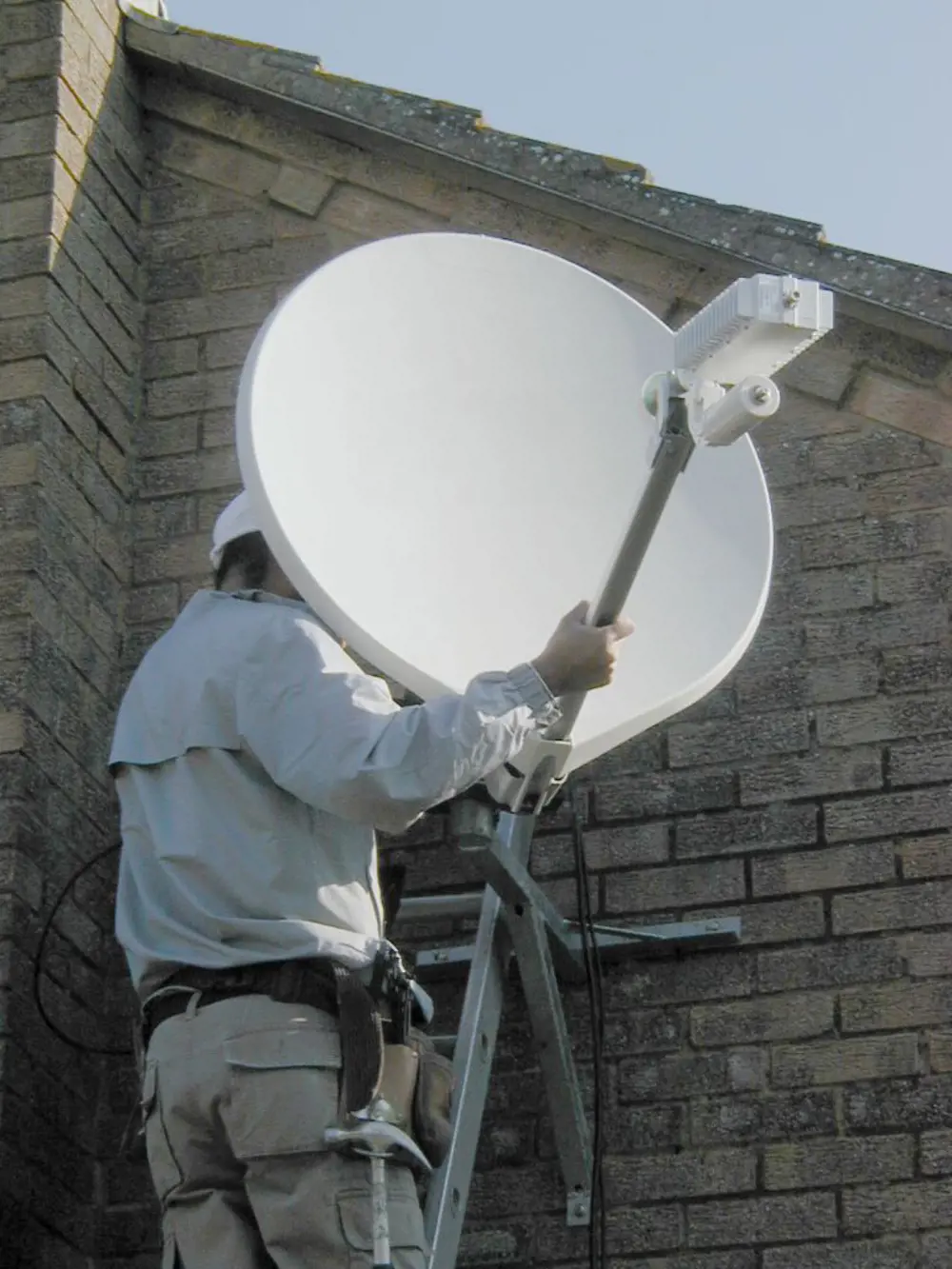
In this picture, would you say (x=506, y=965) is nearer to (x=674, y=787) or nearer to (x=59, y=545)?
(x=674, y=787)

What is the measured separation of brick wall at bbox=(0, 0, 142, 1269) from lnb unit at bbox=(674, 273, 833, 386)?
2.20m

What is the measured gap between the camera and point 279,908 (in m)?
4.34

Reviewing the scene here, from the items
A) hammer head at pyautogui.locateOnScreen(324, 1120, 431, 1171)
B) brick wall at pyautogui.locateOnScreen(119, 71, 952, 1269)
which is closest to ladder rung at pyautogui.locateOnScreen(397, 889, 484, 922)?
brick wall at pyautogui.locateOnScreen(119, 71, 952, 1269)

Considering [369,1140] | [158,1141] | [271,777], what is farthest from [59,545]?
[369,1140]

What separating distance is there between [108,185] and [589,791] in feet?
6.98

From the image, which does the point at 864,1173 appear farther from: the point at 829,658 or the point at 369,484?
the point at 369,484

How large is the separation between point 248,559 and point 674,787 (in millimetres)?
1398

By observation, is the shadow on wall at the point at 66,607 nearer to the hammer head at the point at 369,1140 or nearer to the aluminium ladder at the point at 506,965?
the aluminium ladder at the point at 506,965

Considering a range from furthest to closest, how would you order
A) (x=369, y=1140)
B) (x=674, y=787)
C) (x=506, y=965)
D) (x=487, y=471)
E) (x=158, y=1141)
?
(x=674, y=787)
(x=506, y=965)
(x=487, y=471)
(x=158, y=1141)
(x=369, y=1140)

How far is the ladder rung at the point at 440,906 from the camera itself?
211 inches

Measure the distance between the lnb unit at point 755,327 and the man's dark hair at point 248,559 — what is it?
1146 mm

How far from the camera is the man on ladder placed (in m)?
4.16

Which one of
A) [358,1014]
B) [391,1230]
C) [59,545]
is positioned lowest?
[391,1230]

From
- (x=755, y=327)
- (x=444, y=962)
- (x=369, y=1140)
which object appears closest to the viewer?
(x=755, y=327)
